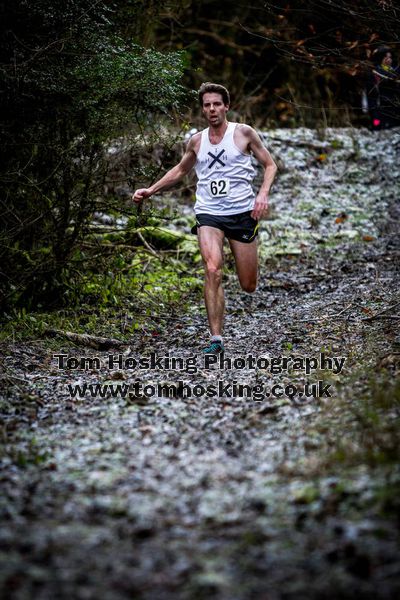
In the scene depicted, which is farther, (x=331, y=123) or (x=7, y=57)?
(x=331, y=123)

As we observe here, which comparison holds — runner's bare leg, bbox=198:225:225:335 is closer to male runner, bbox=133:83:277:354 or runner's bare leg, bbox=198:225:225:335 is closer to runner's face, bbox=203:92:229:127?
male runner, bbox=133:83:277:354

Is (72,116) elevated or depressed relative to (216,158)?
elevated

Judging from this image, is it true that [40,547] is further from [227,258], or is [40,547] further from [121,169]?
[227,258]

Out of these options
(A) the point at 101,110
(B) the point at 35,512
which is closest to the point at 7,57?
(A) the point at 101,110

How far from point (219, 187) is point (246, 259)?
30.1 inches

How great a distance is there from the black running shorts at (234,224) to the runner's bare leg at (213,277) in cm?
16

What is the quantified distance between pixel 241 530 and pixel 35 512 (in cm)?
93

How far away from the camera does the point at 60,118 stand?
6660 mm

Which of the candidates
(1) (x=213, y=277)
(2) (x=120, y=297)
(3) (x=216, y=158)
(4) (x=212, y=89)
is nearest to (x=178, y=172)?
(3) (x=216, y=158)

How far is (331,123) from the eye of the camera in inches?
648

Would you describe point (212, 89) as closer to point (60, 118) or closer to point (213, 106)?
point (213, 106)

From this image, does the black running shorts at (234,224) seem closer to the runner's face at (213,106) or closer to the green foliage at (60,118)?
the runner's face at (213,106)

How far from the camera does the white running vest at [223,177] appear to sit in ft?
21.7

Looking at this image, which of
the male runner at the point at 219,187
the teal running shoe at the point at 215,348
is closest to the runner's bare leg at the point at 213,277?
the male runner at the point at 219,187
